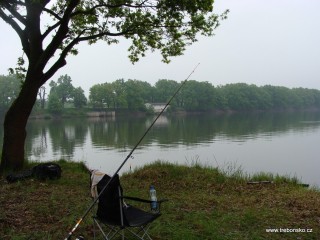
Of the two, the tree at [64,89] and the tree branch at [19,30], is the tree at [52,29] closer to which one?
the tree branch at [19,30]

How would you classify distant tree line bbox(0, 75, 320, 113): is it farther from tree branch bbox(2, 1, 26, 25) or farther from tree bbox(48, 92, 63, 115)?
tree branch bbox(2, 1, 26, 25)

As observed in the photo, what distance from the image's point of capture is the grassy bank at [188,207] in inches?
179

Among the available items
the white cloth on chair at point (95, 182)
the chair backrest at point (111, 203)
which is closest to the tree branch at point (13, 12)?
the white cloth on chair at point (95, 182)

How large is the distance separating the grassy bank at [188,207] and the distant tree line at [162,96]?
85777 mm

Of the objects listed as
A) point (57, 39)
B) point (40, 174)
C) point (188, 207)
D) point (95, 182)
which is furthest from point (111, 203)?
point (57, 39)

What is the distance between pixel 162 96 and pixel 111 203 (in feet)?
392

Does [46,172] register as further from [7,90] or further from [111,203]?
[7,90]

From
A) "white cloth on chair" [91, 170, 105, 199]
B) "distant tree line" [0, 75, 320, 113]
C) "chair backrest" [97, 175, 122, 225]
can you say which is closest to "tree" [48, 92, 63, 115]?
"distant tree line" [0, 75, 320, 113]

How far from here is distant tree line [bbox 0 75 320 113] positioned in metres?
95.7

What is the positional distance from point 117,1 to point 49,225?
615 centimetres

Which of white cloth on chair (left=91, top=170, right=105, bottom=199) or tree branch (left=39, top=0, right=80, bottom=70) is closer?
white cloth on chair (left=91, top=170, right=105, bottom=199)

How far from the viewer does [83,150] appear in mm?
26562

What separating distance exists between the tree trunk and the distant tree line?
8362 cm

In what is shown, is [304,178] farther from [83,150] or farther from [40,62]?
[83,150]
